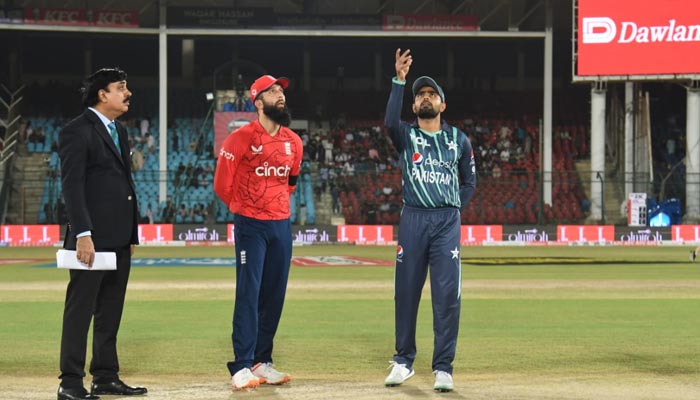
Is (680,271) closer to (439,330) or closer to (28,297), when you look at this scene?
(28,297)

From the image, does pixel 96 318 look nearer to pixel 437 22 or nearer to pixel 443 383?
pixel 443 383

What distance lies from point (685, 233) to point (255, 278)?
33.2 meters

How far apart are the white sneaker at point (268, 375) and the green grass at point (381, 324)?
1.94ft

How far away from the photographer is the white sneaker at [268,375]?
8.48 meters

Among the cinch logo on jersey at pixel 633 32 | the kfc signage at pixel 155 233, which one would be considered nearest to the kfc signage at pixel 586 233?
the cinch logo on jersey at pixel 633 32

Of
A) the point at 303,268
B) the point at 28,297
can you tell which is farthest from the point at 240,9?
the point at 28,297

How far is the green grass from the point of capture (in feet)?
31.9

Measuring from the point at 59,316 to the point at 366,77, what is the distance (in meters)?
42.4

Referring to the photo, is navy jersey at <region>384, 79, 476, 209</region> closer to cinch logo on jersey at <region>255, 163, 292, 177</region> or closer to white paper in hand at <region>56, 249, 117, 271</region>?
cinch logo on jersey at <region>255, 163, 292, 177</region>

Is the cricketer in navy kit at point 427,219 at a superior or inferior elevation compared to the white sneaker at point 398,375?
superior

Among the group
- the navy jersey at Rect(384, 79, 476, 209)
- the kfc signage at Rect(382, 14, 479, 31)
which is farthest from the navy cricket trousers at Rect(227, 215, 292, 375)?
the kfc signage at Rect(382, 14, 479, 31)

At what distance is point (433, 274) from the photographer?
858cm

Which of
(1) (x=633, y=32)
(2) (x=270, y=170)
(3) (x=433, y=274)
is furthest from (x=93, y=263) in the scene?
(1) (x=633, y=32)

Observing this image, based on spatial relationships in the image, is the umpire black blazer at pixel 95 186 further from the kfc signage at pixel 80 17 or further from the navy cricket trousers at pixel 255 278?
the kfc signage at pixel 80 17
